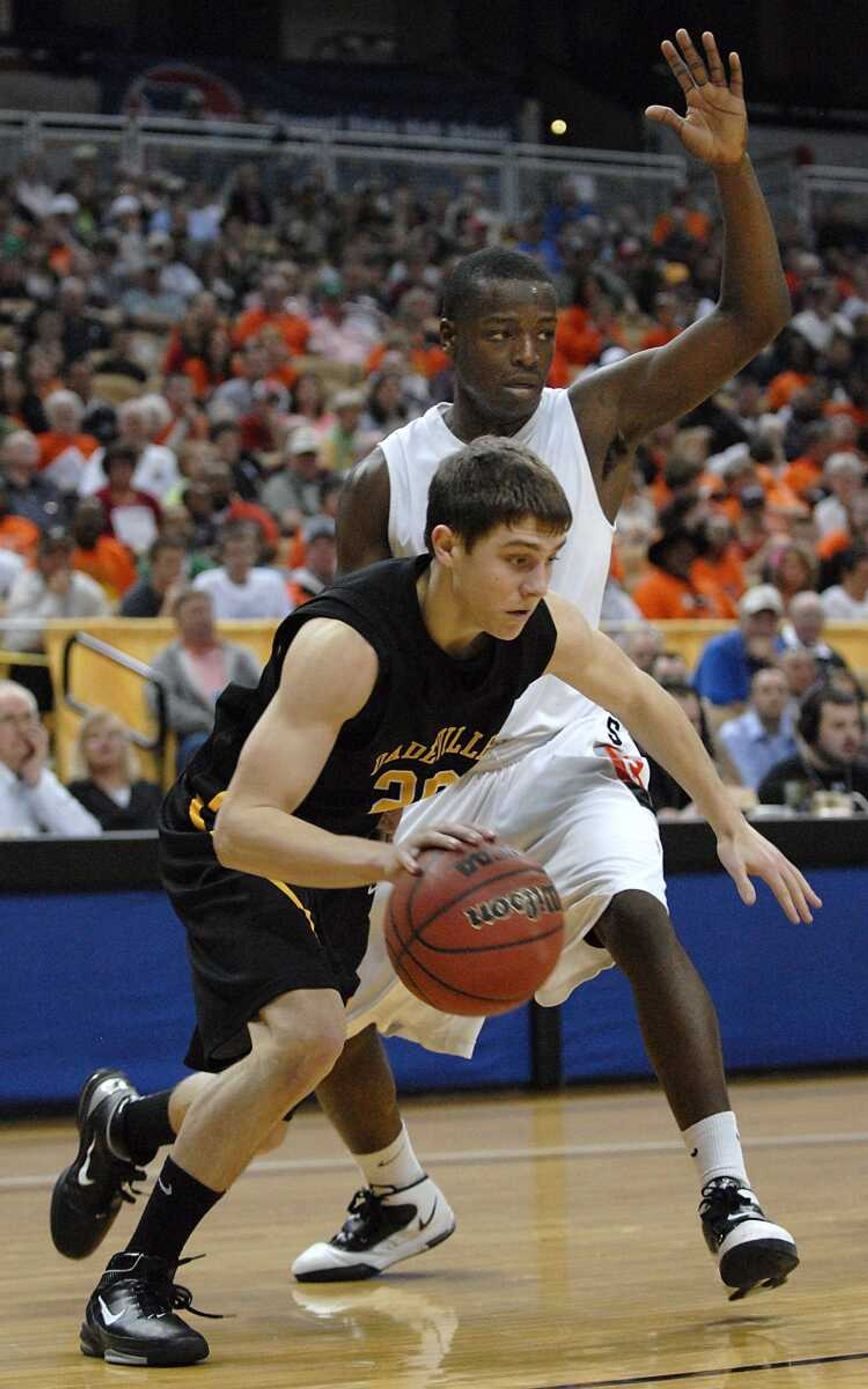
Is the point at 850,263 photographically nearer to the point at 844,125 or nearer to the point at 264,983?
the point at 844,125

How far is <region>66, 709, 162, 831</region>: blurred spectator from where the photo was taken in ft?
26.3

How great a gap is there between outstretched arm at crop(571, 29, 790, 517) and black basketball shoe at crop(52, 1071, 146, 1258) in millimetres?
1679

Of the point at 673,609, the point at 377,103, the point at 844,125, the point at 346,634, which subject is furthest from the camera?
the point at 844,125

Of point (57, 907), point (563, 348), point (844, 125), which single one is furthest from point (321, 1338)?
point (844, 125)

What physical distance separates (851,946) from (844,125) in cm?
2110

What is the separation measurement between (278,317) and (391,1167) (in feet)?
40.0

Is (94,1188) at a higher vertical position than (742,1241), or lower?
lower

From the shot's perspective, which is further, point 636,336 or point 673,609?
point 636,336

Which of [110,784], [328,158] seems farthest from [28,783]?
[328,158]

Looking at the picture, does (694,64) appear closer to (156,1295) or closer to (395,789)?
(395,789)

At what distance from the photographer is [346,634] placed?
3.56 m

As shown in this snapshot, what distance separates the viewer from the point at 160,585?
992 centimetres

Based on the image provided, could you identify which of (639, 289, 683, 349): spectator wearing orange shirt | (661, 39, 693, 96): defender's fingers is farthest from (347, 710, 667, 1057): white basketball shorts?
(639, 289, 683, 349): spectator wearing orange shirt

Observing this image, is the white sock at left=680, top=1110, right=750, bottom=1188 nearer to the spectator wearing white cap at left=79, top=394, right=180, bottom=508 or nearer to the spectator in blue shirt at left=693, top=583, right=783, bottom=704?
the spectator in blue shirt at left=693, top=583, right=783, bottom=704
